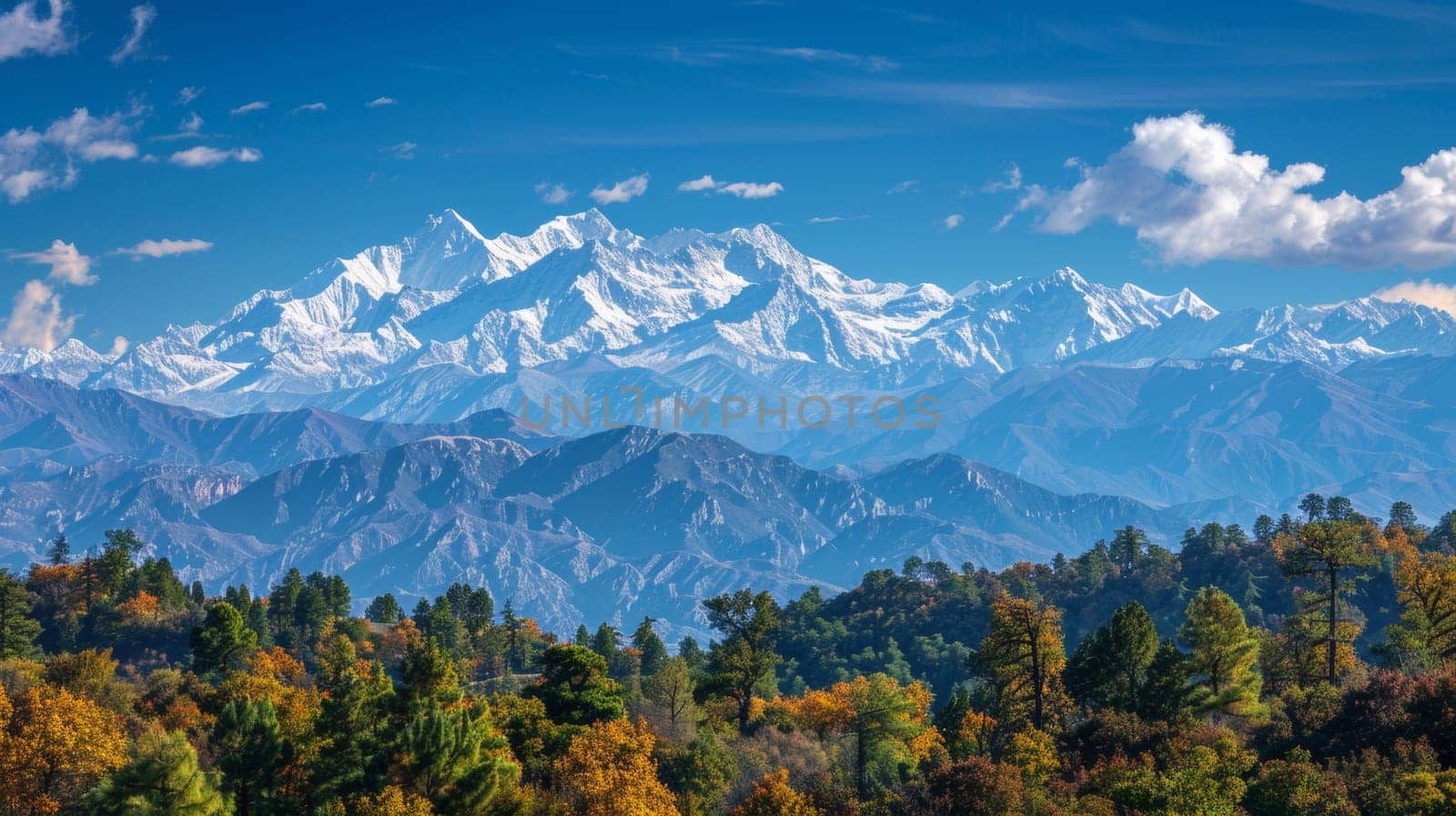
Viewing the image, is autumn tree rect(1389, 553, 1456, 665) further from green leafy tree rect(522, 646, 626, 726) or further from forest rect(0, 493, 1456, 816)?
green leafy tree rect(522, 646, 626, 726)

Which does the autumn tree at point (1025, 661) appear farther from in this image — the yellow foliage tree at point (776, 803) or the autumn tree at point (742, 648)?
the yellow foliage tree at point (776, 803)

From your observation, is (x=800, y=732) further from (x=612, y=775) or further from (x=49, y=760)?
(x=49, y=760)

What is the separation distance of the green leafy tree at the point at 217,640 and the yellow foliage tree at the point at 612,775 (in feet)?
175

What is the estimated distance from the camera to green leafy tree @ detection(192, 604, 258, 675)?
118812mm

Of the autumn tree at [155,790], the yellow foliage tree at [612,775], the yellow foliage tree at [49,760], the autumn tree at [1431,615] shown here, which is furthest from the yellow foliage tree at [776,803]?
the autumn tree at [1431,615]

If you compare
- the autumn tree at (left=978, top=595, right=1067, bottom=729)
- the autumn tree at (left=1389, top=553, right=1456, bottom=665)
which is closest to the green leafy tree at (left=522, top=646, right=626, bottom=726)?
the autumn tree at (left=978, top=595, right=1067, bottom=729)

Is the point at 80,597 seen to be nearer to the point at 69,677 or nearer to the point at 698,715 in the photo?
the point at 69,677

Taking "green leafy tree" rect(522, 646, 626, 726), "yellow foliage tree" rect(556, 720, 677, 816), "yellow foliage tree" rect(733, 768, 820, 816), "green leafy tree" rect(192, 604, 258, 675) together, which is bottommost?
"yellow foliage tree" rect(733, 768, 820, 816)

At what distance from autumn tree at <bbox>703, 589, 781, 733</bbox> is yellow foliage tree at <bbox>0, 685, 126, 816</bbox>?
46.8m

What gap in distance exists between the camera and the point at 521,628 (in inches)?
7830

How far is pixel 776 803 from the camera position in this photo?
70750 millimetres

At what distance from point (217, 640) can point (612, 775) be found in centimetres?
6421

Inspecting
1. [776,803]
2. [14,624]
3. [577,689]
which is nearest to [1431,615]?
[776,803]

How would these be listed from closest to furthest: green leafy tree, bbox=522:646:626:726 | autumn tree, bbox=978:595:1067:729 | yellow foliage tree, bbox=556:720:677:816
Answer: yellow foliage tree, bbox=556:720:677:816 → autumn tree, bbox=978:595:1067:729 → green leafy tree, bbox=522:646:626:726
